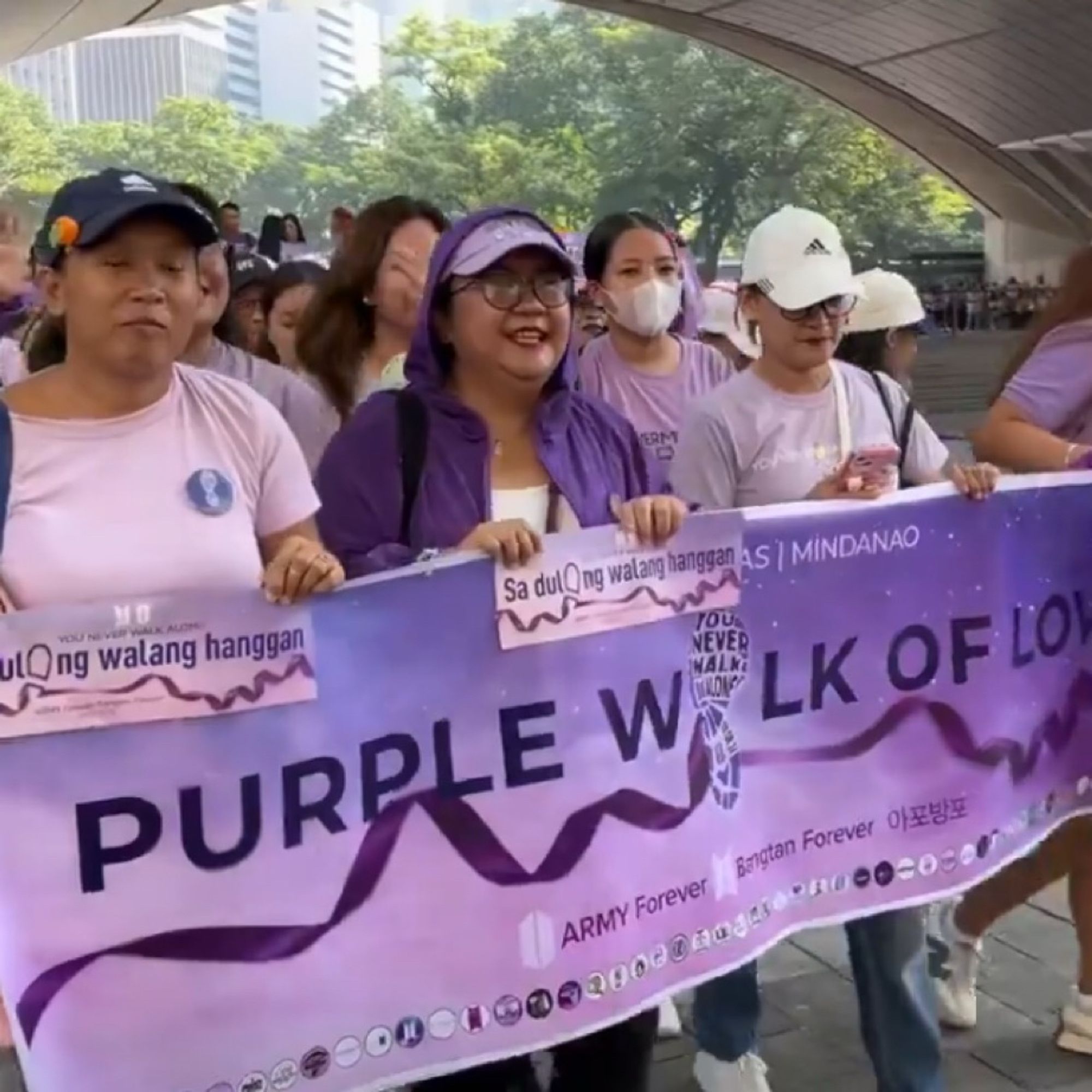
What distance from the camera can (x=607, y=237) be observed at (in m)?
4.23

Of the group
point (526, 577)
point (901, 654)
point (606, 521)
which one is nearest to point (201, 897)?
point (526, 577)

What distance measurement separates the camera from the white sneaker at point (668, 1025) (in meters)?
3.65

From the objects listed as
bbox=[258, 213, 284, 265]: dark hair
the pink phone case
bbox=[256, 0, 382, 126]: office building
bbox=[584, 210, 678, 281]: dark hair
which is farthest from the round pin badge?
bbox=[256, 0, 382, 126]: office building

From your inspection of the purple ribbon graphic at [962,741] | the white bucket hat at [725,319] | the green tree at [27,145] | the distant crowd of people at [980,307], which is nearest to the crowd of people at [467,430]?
the purple ribbon graphic at [962,741]

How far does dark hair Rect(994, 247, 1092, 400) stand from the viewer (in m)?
3.36

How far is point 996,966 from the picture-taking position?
3.93 meters

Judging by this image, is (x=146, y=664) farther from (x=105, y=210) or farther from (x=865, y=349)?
(x=865, y=349)

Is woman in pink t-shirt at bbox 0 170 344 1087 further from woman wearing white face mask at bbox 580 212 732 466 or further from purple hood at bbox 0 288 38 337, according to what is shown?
purple hood at bbox 0 288 38 337

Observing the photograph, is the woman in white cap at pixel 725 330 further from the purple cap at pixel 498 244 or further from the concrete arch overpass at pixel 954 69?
the concrete arch overpass at pixel 954 69

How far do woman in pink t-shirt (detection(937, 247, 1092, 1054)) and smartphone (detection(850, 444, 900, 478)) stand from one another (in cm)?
59

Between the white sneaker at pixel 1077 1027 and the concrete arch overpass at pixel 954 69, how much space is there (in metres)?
31.7

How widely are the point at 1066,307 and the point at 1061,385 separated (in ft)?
0.68

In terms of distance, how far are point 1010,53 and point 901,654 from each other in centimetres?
3723

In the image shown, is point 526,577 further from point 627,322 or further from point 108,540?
point 627,322
